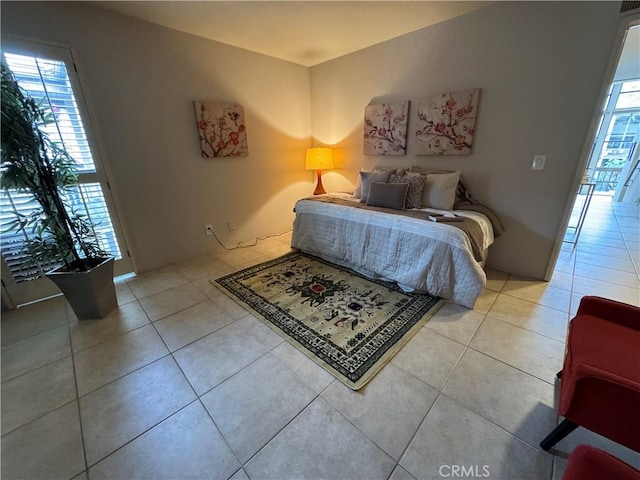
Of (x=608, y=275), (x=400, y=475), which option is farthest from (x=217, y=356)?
(x=608, y=275)

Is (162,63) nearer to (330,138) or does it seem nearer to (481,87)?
(330,138)

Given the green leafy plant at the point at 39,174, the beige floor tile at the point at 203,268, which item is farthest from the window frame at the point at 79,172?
the beige floor tile at the point at 203,268

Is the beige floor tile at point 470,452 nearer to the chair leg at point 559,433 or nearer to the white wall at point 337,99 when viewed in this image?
the chair leg at point 559,433

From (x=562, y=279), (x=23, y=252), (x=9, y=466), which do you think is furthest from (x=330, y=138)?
(x=9, y=466)

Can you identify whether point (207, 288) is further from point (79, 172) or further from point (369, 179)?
point (369, 179)

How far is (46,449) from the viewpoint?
1132mm

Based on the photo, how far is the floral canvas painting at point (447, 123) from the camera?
248 centimetres

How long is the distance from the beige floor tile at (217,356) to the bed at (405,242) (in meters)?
1.31

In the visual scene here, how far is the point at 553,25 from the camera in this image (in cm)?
198

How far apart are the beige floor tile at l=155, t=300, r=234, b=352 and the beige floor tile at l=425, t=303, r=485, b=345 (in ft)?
5.04

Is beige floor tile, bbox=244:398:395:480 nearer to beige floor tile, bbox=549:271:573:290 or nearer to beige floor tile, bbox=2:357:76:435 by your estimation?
beige floor tile, bbox=2:357:76:435

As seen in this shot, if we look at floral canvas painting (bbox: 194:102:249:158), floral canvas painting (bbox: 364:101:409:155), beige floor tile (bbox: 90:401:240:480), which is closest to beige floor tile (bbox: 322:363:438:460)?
beige floor tile (bbox: 90:401:240:480)

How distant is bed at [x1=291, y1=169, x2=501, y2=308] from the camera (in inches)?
78.2

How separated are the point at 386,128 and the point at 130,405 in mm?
3341
